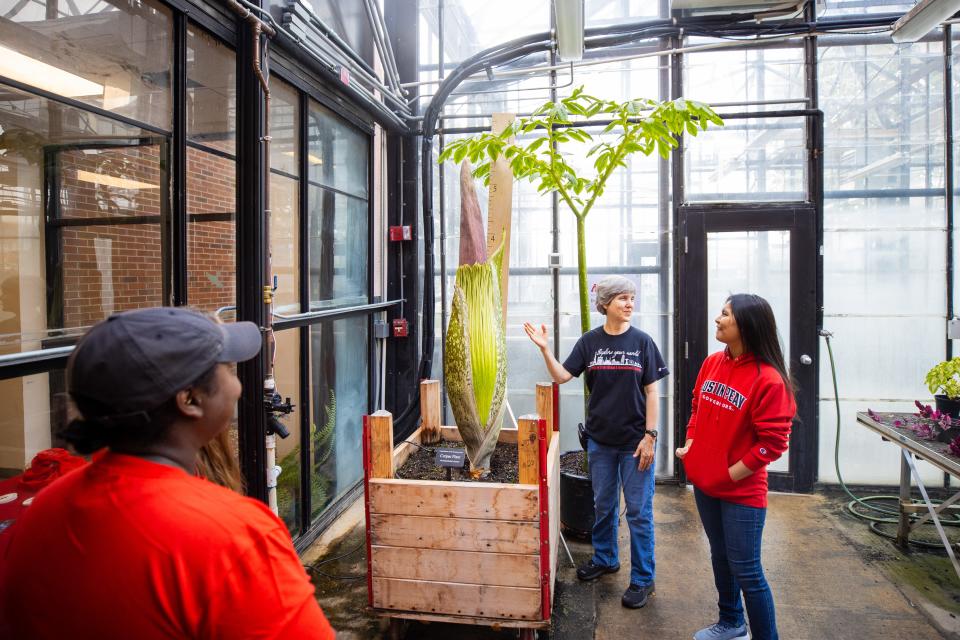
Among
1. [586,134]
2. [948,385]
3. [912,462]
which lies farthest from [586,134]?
[912,462]

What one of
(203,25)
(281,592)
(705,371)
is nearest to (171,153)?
(203,25)

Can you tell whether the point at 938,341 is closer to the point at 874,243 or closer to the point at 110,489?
the point at 874,243

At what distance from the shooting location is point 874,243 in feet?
12.7

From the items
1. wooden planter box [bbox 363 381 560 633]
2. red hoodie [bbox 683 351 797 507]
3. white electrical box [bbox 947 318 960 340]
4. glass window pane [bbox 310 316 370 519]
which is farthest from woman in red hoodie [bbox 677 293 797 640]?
white electrical box [bbox 947 318 960 340]

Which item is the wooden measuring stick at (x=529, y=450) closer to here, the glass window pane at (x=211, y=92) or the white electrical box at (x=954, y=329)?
the glass window pane at (x=211, y=92)

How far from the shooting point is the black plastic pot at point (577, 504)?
313 centimetres

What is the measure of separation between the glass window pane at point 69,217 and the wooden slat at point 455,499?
3.50ft

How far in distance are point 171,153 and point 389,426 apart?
50.1 inches

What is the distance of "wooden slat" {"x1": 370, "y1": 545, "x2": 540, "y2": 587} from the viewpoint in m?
2.04

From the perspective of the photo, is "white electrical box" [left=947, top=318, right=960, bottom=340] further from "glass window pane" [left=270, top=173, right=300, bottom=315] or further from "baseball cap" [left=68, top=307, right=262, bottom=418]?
"baseball cap" [left=68, top=307, right=262, bottom=418]

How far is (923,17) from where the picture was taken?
3.03m

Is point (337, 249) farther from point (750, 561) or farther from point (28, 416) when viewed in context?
point (750, 561)

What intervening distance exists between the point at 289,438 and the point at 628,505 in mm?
1680

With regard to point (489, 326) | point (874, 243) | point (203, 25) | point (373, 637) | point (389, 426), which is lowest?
point (373, 637)
